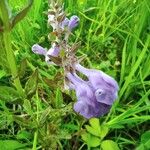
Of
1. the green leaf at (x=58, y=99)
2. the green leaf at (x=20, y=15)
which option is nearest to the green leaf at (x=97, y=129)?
the green leaf at (x=58, y=99)

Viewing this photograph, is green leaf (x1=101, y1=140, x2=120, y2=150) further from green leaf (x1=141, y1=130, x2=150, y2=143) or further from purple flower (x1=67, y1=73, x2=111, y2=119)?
purple flower (x1=67, y1=73, x2=111, y2=119)

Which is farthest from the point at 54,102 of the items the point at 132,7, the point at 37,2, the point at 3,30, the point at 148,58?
the point at 132,7

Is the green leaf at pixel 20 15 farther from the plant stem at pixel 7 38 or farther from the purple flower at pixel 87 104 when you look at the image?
the purple flower at pixel 87 104

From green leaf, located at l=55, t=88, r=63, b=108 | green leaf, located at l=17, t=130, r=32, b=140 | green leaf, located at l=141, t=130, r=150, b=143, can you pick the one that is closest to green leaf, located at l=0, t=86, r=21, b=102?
green leaf, located at l=55, t=88, r=63, b=108

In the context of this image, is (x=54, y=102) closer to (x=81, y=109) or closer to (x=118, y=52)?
(x=81, y=109)

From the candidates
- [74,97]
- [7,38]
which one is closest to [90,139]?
[74,97]
